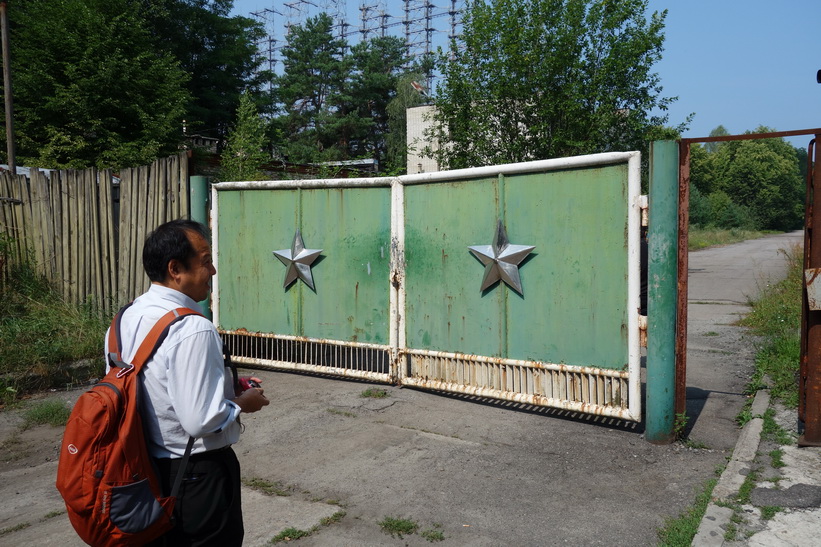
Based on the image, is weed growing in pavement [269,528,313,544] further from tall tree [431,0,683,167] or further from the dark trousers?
tall tree [431,0,683,167]

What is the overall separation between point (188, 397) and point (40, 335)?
5.99 meters

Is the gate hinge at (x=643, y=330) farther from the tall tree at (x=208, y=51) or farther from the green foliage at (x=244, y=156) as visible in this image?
the tall tree at (x=208, y=51)

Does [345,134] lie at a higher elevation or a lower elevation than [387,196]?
higher

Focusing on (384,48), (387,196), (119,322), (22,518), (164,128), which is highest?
(384,48)

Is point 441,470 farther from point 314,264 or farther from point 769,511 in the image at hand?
point 314,264

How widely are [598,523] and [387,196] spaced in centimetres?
363

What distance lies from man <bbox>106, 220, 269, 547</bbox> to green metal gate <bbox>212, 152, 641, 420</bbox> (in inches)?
133

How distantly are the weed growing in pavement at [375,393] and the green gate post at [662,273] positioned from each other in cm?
244

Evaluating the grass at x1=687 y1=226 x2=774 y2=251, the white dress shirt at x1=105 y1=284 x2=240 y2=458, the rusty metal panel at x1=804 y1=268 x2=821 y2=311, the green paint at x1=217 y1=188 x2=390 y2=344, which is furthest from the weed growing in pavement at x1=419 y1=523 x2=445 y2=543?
the grass at x1=687 y1=226 x2=774 y2=251

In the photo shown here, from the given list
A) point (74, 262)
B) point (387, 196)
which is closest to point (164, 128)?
point (74, 262)

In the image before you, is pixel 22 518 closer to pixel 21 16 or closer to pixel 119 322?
pixel 119 322

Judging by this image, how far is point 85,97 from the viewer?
18.2 metres

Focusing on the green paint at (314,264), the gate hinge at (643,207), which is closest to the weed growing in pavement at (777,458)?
the gate hinge at (643,207)

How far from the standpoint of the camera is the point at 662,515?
3850 millimetres
